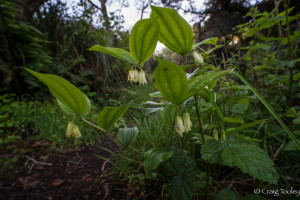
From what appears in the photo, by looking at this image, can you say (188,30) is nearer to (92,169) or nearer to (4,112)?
(92,169)

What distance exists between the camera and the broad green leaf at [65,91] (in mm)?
536

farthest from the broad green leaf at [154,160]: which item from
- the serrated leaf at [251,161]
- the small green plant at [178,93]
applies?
the serrated leaf at [251,161]

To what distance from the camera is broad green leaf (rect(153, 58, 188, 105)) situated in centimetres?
48

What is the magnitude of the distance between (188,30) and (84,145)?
6.21 ft

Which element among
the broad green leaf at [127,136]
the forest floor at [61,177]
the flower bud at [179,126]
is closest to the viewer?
the flower bud at [179,126]

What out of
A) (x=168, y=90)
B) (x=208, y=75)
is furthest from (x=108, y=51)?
(x=208, y=75)

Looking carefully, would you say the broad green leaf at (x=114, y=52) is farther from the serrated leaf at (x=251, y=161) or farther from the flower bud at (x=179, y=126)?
the serrated leaf at (x=251, y=161)

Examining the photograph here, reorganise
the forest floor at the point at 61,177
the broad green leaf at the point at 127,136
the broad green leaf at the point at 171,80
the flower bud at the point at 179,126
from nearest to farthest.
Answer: the broad green leaf at the point at 171,80
the flower bud at the point at 179,126
the broad green leaf at the point at 127,136
the forest floor at the point at 61,177

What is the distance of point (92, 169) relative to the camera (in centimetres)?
139

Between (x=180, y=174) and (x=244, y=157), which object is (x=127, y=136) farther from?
(x=244, y=157)

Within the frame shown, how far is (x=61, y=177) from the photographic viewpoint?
4.26 ft

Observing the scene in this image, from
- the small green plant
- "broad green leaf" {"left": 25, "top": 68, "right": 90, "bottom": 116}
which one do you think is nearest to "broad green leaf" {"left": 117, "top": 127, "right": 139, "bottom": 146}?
the small green plant

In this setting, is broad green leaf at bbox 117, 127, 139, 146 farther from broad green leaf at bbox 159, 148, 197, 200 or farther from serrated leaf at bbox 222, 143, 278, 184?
serrated leaf at bbox 222, 143, 278, 184

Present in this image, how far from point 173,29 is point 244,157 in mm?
588
